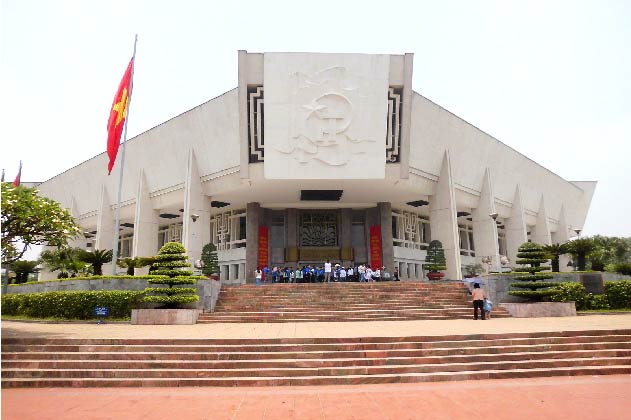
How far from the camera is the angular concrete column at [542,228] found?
37.5 meters

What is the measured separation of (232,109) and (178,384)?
62.8ft

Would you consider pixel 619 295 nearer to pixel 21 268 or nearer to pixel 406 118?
pixel 406 118

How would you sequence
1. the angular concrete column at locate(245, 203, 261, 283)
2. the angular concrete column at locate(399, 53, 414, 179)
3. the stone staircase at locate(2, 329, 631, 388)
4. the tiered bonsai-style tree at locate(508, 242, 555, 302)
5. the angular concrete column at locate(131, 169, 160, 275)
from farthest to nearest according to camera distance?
the angular concrete column at locate(131, 169, 160, 275), the angular concrete column at locate(245, 203, 261, 283), the angular concrete column at locate(399, 53, 414, 179), the tiered bonsai-style tree at locate(508, 242, 555, 302), the stone staircase at locate(2, 329, 631, 388)

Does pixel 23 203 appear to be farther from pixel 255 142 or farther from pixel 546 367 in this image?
pixel 255 142

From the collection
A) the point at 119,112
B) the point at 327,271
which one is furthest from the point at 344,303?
the point at 119,112

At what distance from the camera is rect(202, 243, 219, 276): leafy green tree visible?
83.2 feet

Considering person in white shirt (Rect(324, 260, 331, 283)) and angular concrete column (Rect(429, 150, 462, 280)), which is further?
angular concrete column (Rect(429, 150, 462, 280))

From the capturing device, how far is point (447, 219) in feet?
90.8

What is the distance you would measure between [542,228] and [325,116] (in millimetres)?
24101

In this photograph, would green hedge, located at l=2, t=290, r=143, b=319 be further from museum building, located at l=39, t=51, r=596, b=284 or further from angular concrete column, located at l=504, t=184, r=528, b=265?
angular concrete column, located at l=504, t=184, r=528, b=265

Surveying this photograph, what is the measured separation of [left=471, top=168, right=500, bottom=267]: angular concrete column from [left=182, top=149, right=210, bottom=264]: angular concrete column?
58.9 ft

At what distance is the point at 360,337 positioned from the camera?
930cm

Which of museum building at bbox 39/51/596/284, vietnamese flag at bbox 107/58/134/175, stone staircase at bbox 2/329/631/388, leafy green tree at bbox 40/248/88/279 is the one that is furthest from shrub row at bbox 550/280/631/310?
leafy green tree at bbox 40/248/88/279

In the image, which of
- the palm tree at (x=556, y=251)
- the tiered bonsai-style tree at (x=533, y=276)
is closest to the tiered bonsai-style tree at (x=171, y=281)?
the tiered bonsai-style tree at (x=533, y=276)
